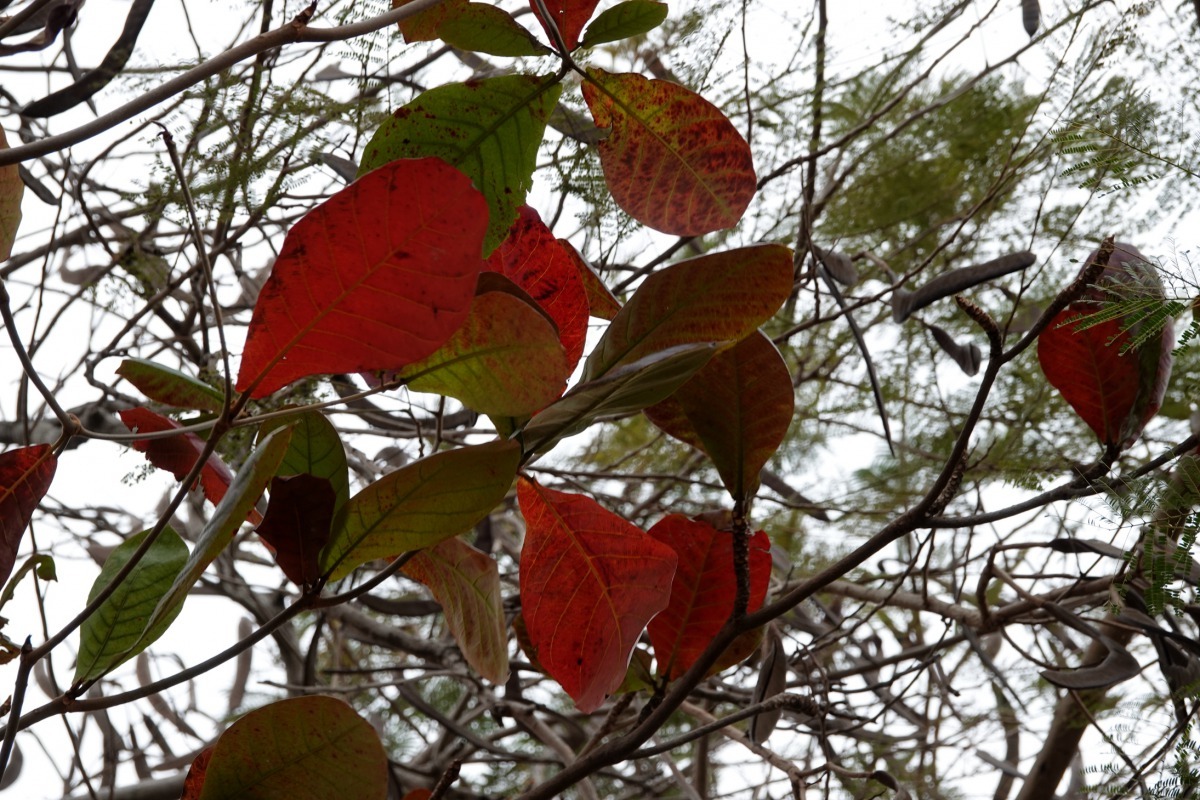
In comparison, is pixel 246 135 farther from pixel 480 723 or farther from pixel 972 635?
pixel 480 723

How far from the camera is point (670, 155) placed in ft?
2.01

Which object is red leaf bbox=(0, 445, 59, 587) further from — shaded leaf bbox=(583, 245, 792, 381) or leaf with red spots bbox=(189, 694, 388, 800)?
shaded leaf bbox=(583, 245, 792, 381)

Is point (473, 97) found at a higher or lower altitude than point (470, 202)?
higher

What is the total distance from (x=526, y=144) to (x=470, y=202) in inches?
7.8

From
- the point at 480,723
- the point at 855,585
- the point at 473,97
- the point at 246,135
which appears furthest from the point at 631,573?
the point at 480,723

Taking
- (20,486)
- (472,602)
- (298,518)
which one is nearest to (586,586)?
(472,602)

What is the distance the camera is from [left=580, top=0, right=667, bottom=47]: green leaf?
55 cm

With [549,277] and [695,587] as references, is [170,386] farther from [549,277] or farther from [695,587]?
[695,587]

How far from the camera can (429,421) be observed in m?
1.28

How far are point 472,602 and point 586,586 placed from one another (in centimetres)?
7

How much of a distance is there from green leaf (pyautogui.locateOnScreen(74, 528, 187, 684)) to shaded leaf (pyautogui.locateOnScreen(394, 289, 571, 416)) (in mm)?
196

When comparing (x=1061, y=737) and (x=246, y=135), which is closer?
(x=246, y=135)

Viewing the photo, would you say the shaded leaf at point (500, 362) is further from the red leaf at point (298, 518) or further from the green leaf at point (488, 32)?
the green leaf at point (488, 32)

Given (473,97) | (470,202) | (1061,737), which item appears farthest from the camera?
(1061,737)
